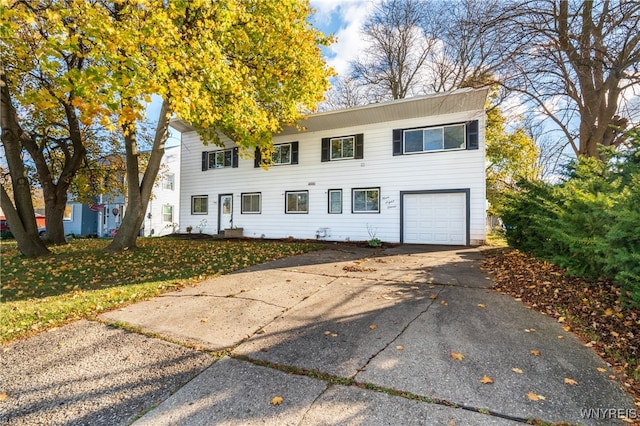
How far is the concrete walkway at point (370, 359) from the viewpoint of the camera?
2264 millimetres

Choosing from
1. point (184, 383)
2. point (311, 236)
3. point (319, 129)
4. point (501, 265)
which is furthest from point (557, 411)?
point (319, 129)

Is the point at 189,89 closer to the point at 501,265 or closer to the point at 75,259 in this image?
the point at 75,259

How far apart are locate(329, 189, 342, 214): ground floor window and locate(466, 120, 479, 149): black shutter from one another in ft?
18.0

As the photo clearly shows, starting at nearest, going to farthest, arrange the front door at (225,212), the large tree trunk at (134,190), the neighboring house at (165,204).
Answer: the large tree trunk at (134,190)
the front door at (225,212)
the neighboring house at (165,204)

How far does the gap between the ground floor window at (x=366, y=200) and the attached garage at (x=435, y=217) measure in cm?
109

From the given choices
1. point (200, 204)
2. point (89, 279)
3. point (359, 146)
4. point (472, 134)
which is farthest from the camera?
point (200, 204)

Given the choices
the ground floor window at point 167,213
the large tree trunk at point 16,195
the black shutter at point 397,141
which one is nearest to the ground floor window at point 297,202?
the black shutter at point 397,141

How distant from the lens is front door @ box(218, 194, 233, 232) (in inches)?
650

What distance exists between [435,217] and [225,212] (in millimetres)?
10623

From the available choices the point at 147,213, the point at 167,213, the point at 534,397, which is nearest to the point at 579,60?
the point at 534,397

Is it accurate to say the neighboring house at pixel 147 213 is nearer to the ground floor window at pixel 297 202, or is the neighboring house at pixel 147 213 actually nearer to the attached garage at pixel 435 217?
the ground floor window at pixel 297 202

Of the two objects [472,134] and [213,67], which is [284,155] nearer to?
[472,134]

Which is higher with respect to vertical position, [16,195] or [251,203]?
[251,203]
